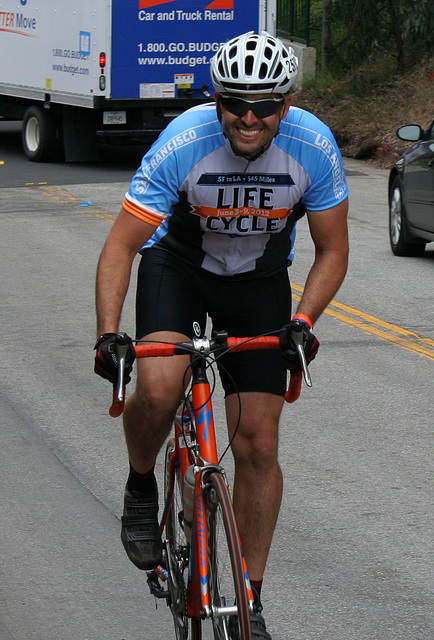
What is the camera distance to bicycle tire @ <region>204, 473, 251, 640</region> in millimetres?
3146

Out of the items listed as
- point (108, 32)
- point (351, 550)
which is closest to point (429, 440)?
point (351, 550)

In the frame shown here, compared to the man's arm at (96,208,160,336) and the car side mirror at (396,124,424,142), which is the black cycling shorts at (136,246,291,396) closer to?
the man's arm at (96,208,160,336)

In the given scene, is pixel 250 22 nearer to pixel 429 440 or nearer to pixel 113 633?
pixel 429 440

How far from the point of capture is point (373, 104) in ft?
77.0

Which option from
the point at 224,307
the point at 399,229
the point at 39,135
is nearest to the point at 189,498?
the point at 224,307

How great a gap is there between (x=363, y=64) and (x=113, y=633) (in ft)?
74.0

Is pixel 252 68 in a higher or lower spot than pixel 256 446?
higher

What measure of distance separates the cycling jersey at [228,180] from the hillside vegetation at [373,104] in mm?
16714

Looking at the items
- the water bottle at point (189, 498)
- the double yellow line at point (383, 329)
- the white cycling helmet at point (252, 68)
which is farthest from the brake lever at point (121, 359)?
the double yellow line at point (383, 329)

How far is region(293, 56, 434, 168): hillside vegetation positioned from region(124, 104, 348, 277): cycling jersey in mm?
16714

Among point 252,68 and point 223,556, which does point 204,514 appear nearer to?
point 223,556

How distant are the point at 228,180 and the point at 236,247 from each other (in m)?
0.27

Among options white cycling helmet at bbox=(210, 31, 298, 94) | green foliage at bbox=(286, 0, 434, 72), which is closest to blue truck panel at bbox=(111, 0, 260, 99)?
green foliage at bbox=(286, 0, 434, 72)

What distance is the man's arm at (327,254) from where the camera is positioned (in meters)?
4.01
